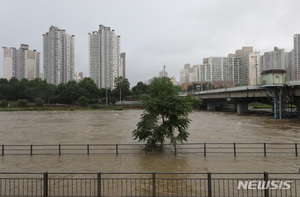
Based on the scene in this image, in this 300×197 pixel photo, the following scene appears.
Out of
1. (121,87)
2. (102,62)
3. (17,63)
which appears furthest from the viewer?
(17,63)

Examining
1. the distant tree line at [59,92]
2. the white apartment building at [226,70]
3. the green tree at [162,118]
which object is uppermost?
the white apartment building at [226,70]

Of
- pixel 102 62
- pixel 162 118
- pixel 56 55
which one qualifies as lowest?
pixel 162 118

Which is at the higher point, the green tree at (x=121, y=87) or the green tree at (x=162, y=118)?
Answer: the green tree at (x=121, y=87)

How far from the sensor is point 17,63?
180 meters

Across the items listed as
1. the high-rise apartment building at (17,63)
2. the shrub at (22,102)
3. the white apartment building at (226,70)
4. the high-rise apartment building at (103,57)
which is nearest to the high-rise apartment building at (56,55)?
the high-rise apartment building at (103,57)

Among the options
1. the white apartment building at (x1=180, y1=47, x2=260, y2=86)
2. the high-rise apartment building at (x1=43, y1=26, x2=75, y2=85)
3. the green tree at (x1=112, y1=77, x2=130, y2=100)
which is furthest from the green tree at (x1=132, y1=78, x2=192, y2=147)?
the high-rise apartment building at (x1=43, y1=26, x2=75, y2=85)

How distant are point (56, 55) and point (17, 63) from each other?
5273cm

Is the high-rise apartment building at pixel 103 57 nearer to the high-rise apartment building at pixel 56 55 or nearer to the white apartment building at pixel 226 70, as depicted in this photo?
the high-rise apartment building at pixel 56 55

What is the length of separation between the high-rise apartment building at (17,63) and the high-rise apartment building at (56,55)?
130 ft

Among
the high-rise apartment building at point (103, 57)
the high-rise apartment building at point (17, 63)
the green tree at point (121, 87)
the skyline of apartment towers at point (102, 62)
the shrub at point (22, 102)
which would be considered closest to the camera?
the shrub at point (22, 102)

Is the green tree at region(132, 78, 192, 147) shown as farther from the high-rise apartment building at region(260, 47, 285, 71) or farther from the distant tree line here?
the high-rise apartment building at region(260, 47, 285, 71)

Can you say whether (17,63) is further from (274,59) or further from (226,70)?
(274,59)

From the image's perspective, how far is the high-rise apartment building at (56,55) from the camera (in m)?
155

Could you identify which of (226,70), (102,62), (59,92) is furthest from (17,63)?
(226,70)
